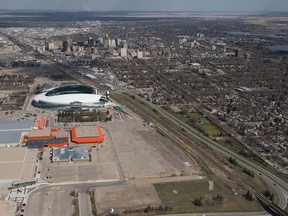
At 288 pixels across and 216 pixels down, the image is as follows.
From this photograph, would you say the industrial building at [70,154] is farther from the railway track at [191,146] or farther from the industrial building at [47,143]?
the railway track at [191,146]

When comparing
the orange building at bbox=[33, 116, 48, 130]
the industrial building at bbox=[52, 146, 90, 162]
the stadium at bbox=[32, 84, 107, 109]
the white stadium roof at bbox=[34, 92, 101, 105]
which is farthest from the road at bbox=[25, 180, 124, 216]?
the white stadium roof at bbox=[34, 92, 101, 105]

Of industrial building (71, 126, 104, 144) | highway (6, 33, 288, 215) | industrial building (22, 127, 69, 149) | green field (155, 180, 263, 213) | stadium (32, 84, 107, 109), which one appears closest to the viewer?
green field (155, 180, 263, 213)

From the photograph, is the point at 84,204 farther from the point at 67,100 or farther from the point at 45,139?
the point at 67,100

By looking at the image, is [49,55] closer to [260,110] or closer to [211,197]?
[260,110]

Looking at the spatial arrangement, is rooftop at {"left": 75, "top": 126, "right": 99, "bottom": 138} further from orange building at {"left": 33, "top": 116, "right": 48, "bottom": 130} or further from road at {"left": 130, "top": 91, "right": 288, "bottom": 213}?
road at {"left": 130, "top": 91, "right": 288, "bottom": 213}

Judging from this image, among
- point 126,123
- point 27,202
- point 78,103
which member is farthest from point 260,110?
point 27,202

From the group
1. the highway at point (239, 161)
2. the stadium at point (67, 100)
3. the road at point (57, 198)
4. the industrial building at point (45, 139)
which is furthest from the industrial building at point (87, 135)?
the stadium at point (67, 100)
